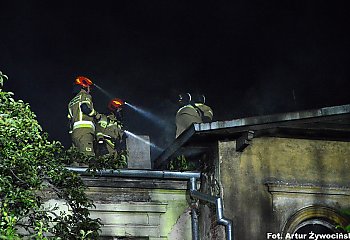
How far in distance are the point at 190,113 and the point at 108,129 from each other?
168 centimetres

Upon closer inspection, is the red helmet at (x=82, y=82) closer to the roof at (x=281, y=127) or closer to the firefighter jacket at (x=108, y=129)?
the firefighter jacket at (x=108, y=129)

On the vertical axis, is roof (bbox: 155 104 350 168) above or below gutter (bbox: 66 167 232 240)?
above

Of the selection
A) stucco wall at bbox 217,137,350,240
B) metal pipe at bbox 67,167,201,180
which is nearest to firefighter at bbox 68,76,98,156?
metal pipe at bbox 67,167,201,180

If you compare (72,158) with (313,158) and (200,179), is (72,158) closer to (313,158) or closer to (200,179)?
(200,179)

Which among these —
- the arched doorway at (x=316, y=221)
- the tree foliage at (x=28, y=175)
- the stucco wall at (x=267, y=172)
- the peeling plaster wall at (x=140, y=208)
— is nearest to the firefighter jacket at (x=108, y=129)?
the peeling plaster wall at (x=140, y=208)

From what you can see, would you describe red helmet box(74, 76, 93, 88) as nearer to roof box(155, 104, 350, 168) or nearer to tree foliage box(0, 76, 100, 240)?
roof box(155, 104, 350, 168)

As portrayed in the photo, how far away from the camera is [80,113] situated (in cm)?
1237

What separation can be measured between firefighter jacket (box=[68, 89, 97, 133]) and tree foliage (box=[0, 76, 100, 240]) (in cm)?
415

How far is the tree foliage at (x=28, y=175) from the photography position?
7199 mm

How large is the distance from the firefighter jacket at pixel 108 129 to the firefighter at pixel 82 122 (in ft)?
1.26

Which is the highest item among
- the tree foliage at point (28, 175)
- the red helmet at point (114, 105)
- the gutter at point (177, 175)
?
the red helmet at point (114, 105)

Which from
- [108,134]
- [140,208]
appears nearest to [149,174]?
[140,208]

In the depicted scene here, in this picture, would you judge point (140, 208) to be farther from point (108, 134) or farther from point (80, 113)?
point (108, 134)

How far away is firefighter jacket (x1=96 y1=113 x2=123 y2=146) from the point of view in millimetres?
12836
